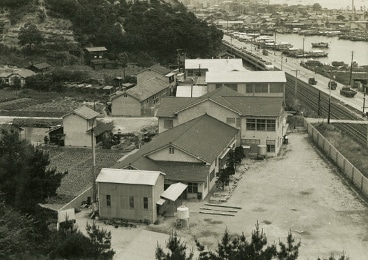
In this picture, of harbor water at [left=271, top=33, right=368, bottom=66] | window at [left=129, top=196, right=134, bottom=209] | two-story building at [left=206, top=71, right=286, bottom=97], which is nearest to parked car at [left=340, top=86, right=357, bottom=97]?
two-story building at [left=206, top=71, right=286, bottom=97]

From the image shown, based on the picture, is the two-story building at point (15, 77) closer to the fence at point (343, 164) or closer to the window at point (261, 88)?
the window at point (261, 88)

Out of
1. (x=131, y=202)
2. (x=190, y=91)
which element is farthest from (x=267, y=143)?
(x=190, y=91)

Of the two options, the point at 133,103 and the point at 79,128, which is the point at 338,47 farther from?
the point at 79,128

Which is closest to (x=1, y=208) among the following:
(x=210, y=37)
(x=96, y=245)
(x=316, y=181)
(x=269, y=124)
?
(x=96, y=245)

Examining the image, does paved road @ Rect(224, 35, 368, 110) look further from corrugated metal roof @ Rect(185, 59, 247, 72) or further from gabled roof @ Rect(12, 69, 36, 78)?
gabled roof @ Rect(12, 69, 36, 78)

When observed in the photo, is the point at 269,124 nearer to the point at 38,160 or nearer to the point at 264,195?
the point at 264,195

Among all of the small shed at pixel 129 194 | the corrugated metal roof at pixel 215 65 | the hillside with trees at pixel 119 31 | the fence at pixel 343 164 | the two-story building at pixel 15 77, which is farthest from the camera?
the hillside with trees at pixel 119 31

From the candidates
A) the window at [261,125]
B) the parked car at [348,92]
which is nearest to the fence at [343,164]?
the window at [261,125]
